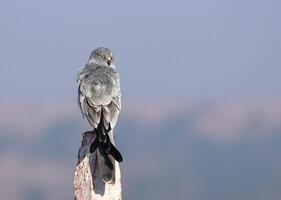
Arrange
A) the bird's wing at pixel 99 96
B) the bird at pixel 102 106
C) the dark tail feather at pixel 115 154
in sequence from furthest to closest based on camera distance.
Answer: the bird's wing at pixel 99 96, the dark tail feather at pixel 115 154, the bird at pixel 102 106

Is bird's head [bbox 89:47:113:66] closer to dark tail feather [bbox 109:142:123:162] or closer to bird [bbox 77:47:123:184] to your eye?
bird [bbox 77:47:123:184]

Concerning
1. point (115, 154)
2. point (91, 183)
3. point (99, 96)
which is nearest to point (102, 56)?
point (99, 96)

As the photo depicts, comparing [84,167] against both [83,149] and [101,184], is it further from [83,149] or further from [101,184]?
[83,149]

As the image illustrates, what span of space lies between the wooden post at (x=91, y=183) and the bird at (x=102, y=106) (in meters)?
0.07

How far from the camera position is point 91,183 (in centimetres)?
522

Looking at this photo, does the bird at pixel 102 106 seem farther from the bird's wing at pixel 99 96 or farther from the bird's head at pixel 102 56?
the bird's head at pixel 102 56

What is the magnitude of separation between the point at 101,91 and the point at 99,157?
173 cm

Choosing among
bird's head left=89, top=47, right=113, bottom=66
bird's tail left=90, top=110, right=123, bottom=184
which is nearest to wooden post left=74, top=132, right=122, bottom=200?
bird's tail left=90, top=110, right=123, bottom=184

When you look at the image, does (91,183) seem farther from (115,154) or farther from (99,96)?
(99,96)

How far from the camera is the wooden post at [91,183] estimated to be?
16.8ft

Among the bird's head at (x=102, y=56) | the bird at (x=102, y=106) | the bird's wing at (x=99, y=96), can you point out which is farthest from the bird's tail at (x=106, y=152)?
the bird's head at (x=102, y=56)

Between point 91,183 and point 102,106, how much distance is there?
6.75ft

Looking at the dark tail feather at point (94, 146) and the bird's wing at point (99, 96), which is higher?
the bird's wing at point (99, 96)

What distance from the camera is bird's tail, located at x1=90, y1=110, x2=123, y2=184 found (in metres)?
5.46
